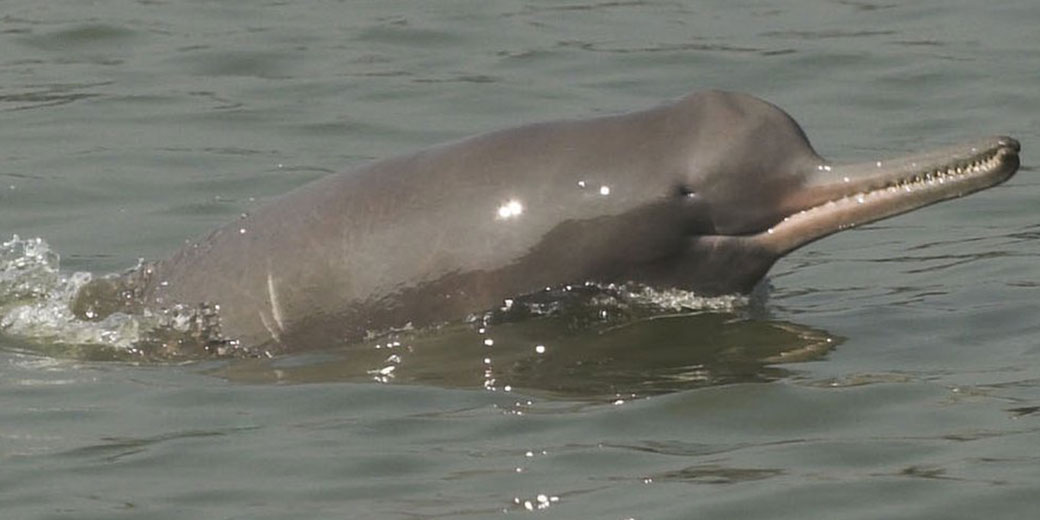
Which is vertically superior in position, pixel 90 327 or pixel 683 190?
pixel 683 190

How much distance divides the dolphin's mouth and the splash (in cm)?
218

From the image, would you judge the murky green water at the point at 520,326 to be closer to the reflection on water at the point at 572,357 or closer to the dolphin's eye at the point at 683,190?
the reflection on water at the point at 572,357

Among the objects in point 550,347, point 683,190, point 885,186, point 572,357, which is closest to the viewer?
point 885,186

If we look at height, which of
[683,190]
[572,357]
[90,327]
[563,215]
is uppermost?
[683,190]

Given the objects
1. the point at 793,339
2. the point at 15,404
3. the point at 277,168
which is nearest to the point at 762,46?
the point at 277,168

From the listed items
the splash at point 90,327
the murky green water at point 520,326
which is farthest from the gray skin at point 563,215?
the murky green water at point 520,326

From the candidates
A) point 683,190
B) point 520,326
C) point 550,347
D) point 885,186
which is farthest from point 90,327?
point 885,186

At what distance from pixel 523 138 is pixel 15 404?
2.14 meters

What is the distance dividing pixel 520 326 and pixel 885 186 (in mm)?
1480

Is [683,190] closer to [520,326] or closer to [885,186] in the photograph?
[885,186]

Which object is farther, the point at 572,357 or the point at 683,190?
the point at 572,357

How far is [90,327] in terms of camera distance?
1080 cm

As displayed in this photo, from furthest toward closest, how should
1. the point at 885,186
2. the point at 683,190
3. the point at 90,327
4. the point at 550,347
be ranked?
1. the point at 90,327
2. the point at 550,347
3. the point at 683,190
4. the point at 885,186

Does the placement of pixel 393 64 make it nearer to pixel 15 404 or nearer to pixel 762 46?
pixel 762 46
